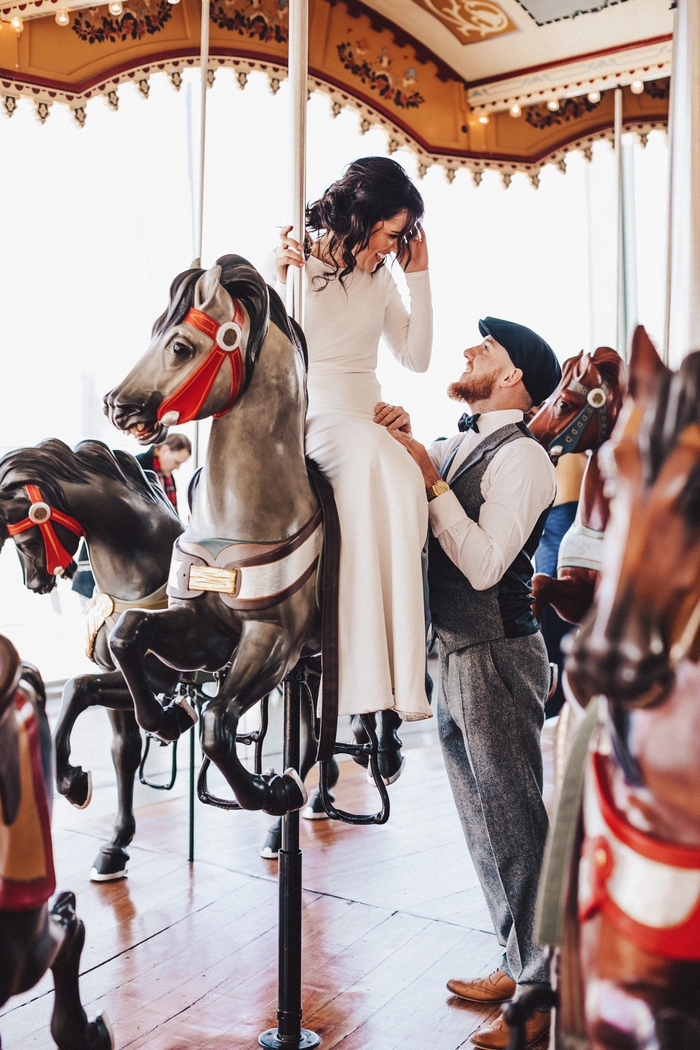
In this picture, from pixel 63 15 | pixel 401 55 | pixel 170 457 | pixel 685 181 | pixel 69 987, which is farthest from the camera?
pixel 170 457

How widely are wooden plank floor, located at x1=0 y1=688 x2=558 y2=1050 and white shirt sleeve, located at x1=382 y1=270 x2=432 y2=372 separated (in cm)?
166

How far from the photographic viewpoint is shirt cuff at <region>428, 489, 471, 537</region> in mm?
2312

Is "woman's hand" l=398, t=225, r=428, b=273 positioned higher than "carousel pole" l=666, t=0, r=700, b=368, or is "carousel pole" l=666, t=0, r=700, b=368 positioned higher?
"woman's hand" l=398, t=225, r=428, b=273

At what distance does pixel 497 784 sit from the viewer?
2371 millimetres

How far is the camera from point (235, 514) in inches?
83.4

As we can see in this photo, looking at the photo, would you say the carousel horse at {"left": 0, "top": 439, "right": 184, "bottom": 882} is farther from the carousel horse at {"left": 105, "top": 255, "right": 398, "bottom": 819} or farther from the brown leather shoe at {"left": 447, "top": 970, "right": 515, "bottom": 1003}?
the brown leather shoe at {"left": 447, "top": 970, "right": 515, "bottom": 1003}

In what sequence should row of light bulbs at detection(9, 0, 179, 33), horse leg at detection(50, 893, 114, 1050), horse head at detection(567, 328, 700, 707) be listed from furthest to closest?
row of light bulbs at detection(9, 0, 179, 33), horse leg at detection(50, 893, 114, 1050), horse head at detection(567, 328, 700, 707)

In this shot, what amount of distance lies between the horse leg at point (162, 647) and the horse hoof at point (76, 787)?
0.27 metres

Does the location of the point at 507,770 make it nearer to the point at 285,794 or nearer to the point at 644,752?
the point at 285,794

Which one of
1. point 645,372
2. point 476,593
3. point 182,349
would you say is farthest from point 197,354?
point 645,372

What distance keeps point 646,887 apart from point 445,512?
4.62ft

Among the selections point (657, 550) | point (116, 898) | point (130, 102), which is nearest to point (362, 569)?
point (657, 550)

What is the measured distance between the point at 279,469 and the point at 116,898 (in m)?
1.79

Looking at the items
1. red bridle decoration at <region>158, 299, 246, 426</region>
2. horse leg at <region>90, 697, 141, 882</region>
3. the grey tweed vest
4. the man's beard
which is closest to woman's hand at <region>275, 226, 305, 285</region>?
A: red bridle decoration at <region>158, 299, 246, 426</region>
